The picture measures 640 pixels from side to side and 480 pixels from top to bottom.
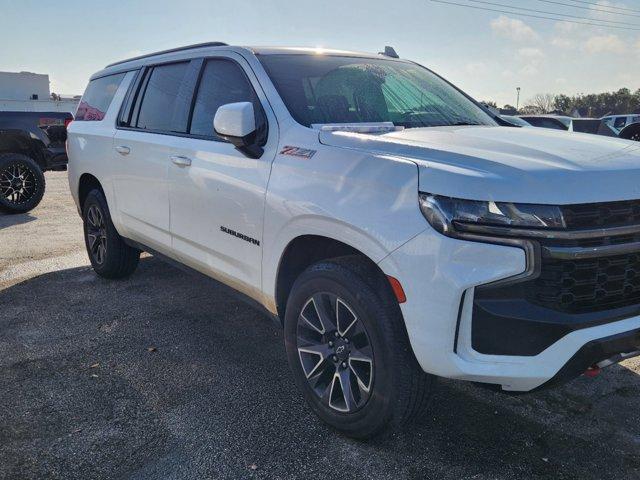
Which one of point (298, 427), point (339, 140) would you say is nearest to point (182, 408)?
point (298, 427)

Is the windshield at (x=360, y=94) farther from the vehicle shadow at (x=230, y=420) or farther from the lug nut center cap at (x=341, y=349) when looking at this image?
the vehicle shadow at (x=230, y=420)

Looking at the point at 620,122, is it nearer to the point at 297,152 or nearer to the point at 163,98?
the point at 163,98

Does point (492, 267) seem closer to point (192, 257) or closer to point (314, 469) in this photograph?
point (314, 469)

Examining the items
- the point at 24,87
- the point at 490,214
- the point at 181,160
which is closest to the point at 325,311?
the point at 490,214

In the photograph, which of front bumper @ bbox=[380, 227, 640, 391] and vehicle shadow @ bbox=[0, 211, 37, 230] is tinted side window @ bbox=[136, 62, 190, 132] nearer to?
front bumper @ bbox=[380, 227, 640, 391]

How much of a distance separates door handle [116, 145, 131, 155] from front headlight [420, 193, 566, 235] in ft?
9.80

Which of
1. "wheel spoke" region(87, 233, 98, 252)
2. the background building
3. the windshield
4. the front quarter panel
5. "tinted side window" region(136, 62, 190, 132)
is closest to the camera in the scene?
the front quarter panel

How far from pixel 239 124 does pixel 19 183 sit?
24.4ft

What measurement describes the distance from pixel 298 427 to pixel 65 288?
10.6ft

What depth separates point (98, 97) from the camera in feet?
17.7

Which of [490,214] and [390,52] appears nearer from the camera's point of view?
[490,214]

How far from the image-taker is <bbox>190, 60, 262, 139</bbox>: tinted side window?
3.41 metres

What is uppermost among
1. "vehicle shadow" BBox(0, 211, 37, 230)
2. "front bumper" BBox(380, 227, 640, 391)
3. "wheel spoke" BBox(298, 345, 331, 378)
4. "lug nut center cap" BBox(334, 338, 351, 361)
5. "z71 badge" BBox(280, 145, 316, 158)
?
"z71 badge" BBox(280, 145, 316, 158)

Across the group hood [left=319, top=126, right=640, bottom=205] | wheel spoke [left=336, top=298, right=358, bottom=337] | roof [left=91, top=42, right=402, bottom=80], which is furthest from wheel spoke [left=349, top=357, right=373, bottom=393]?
roof [left=91, top=42, right=402, bottom=80]
